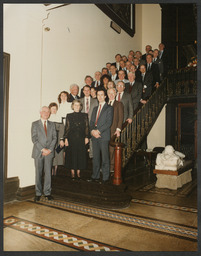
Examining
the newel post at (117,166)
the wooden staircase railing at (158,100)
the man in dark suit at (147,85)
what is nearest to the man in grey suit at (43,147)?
the newel post at (117,166)

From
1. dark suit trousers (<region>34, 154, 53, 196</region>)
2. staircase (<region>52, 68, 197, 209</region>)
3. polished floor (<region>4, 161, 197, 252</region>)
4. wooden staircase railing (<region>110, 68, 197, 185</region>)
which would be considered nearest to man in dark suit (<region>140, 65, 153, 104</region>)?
wooden staircase railing (<region>110, 68, 197, 185</region>)

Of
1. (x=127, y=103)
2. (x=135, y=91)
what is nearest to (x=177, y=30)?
(x=135, y=91)

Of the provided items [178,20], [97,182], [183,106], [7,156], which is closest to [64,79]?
[7,156]

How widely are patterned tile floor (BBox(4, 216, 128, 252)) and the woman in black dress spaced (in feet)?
4.37

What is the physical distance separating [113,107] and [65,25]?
2.57 m

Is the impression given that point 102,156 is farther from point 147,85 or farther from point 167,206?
point 147,85

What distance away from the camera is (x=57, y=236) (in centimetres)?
271

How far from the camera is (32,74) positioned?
4.45 metres

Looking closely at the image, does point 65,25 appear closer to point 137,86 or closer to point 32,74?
point 32,74

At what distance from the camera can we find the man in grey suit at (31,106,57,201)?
12.9 ft

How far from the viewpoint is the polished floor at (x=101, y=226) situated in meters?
2.52

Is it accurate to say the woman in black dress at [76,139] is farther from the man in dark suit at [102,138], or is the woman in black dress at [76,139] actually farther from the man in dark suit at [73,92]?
the man in dark suit at [73,92]

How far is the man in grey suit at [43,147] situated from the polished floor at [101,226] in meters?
0.31

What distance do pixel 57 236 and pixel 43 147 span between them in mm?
1622
